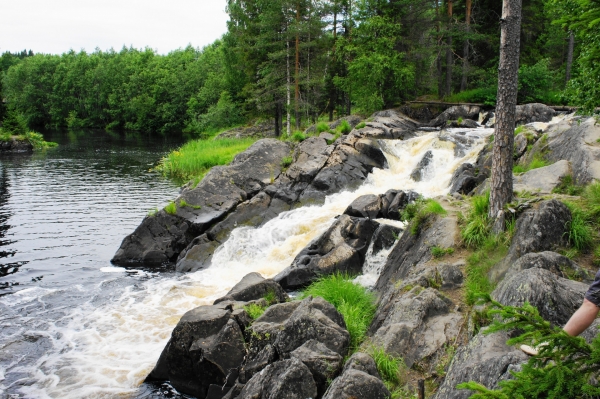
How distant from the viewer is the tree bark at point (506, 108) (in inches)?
373

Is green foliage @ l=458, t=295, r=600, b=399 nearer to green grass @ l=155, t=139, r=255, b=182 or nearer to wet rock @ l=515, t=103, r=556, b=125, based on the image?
wet rock @ l=515, t=103, r=556, b=125

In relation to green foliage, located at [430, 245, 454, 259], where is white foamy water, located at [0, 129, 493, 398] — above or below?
below

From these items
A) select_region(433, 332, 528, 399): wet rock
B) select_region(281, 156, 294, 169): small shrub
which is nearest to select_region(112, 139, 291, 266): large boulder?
select_region(281, 156, 294, 169): small shrub

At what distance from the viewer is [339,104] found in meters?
44.1

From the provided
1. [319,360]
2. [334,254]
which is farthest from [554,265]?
[334,254]

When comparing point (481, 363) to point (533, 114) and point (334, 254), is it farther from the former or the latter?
point (533, 114)

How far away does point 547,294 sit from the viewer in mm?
6129

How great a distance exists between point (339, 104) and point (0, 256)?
32431 mm

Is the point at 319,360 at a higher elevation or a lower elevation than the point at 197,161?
lower

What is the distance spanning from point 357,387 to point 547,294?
292cm

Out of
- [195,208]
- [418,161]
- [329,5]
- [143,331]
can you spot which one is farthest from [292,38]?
[143,331]

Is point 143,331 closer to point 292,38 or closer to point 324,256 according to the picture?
point 324,256

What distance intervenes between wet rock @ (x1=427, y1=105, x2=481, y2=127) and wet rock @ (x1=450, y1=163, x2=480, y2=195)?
12.5 m

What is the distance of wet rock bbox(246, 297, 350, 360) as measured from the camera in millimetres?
8305
